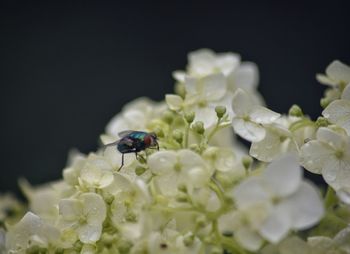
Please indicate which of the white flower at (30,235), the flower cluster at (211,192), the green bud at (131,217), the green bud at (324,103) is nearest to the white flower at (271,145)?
the flower cluster at (211,192)

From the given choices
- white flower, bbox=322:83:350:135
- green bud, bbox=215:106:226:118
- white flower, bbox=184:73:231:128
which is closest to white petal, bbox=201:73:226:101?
white flower, bbox=184:73:231:128

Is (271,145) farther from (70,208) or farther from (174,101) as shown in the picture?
(70,208)

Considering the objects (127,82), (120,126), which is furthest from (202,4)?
(120,126)

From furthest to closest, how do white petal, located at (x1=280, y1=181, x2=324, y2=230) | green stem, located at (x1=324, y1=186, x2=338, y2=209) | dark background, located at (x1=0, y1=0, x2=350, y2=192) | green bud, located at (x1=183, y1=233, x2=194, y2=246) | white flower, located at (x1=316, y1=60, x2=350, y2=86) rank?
dark background, located at (x1=0, y1=0, x2=350, y2=192)
white flower, located at (x1=316, y1=60, x2=350, y2=86)
green stem, located at (x1=324, y1=186, x2=338, y2=209)
green bud, located at (x1=183, y1=233, x2=194, y2=246)
white petal, located at (x1=280, y1=181, x2=324, y2=230)

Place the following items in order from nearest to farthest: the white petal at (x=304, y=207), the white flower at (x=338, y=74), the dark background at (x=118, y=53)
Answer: the white petal at (x=304, y=207)
the white flower at (x=338, y=74)
the dark background at (x=118, y=53)

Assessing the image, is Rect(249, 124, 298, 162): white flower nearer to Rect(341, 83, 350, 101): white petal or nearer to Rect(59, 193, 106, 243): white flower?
Rect(341, 83, 350, 101): white petal

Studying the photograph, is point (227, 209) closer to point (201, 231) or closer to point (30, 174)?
point (201, 231)

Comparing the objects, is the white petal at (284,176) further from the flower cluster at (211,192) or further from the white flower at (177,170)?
the white flower at (177,170)

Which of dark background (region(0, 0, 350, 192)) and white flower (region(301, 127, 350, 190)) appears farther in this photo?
dark background (region(0, 0, 350, 192))

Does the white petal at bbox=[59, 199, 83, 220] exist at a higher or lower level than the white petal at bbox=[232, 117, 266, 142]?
lower
